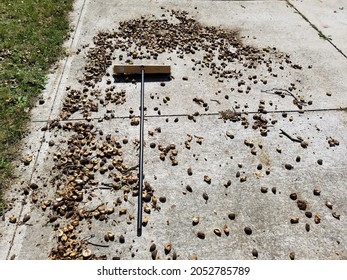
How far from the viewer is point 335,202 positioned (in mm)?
3117

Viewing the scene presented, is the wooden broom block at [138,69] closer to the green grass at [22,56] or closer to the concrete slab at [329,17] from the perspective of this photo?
the green grass at [22,56]

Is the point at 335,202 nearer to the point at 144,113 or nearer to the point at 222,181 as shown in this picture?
the point at 222,181

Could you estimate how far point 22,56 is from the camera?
16.1ft

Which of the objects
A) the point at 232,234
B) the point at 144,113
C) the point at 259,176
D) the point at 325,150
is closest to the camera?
the point at 232,234

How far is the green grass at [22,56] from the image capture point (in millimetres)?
3627

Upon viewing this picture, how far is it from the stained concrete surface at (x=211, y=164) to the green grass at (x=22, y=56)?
0.16 metres

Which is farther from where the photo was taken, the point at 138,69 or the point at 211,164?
the point at 138,69


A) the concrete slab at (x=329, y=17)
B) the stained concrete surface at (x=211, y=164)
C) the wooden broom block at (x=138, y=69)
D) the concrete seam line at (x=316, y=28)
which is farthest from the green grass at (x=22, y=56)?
the concrete slab at (x=329, y=17)

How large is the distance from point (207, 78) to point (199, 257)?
9.48ft

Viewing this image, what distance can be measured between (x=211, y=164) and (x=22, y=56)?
3473mm

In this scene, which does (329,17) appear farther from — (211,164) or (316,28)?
Result: (211,164)

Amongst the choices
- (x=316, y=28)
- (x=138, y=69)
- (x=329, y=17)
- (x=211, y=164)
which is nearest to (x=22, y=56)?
(x=138, y=69)
